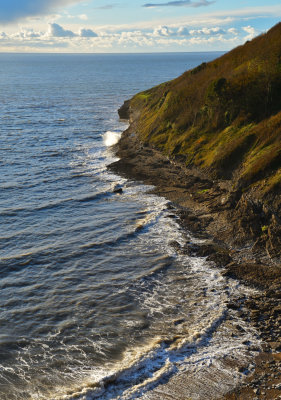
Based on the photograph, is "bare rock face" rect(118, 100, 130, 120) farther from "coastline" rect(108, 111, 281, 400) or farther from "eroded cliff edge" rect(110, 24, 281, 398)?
"coastline" rect(108, 111, 281, 400)

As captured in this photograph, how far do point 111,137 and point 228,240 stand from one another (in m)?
38.8

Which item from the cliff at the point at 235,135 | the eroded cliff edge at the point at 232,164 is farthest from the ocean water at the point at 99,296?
the cliff at the point at 235,135

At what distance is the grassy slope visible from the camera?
3262 cm

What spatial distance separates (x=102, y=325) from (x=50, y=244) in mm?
10266

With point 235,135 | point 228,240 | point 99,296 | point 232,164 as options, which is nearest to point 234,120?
point 235,135

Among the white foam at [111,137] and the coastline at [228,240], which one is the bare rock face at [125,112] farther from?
the coastline at [228,240]

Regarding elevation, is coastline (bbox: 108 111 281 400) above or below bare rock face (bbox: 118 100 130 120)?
below

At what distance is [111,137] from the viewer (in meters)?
63.1

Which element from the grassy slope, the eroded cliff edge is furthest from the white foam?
the grassy slope

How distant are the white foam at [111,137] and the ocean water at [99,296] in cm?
1556

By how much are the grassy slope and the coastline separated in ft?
6.30

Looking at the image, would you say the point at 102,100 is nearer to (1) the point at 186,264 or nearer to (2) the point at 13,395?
(1) the point at 186,264

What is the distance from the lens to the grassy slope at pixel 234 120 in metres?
32.6

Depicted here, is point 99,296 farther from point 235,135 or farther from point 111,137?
point 111,137
